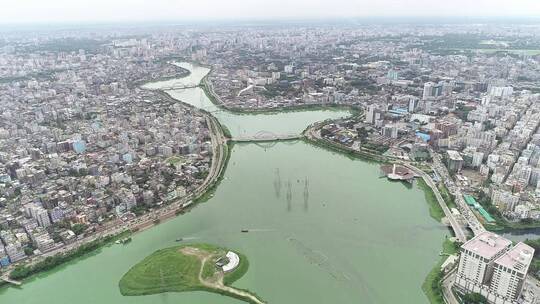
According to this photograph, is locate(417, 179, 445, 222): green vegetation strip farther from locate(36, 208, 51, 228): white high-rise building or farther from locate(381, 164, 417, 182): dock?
locate(36, 208, 51, 228): white high-rise building

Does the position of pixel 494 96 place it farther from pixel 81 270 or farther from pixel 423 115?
pixel 81 270

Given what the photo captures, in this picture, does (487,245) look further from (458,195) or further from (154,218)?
(154,218)

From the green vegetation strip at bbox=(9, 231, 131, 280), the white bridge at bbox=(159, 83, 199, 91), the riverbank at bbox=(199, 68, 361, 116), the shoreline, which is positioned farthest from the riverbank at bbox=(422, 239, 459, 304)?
the white bridge at bbox=(159, 83, 199, 91)

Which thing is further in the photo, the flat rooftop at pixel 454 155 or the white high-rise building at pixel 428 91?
the white high-rise building at pixel 428 91

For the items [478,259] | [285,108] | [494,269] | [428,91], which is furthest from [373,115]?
[494,269]

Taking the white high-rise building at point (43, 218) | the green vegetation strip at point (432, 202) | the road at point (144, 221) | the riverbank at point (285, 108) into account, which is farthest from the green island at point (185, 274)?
the riverbank at point (285, 108)

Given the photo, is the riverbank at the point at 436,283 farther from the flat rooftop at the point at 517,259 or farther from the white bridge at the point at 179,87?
the white bridge at the point at 179,87
